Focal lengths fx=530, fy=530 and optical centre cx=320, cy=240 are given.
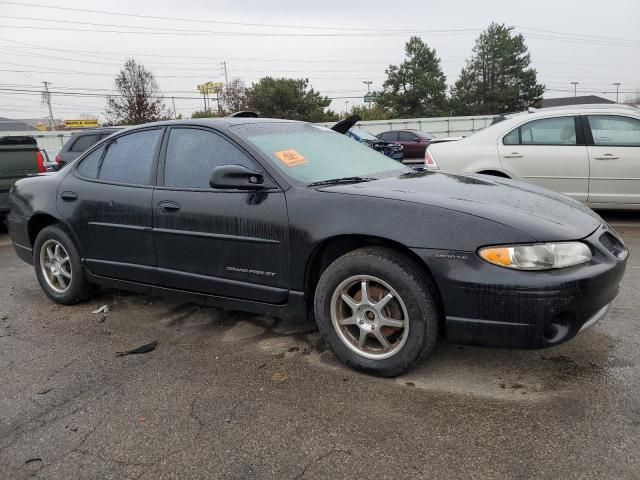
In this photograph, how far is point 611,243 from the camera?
300 cm

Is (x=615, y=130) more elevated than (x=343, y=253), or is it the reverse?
(x=615, y=130)

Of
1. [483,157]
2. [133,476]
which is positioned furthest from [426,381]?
[483,157]

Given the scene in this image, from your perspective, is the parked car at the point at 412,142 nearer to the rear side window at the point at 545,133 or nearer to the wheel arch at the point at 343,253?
the rear side window at the point at 545,133

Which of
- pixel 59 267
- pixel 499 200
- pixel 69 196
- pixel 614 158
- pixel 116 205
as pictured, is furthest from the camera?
pixel 614 158

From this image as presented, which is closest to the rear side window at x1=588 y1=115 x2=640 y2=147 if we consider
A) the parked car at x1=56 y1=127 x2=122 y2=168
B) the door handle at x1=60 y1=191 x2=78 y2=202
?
the door handle at x1=60 y1=191 x2=78 y2=202

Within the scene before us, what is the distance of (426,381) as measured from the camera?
2.91 meters

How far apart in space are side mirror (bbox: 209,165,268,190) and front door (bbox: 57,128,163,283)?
83cm

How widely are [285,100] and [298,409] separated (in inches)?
1879

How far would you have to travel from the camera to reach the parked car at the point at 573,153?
21.5ft

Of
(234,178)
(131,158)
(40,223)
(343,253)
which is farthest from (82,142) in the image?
(343,253)

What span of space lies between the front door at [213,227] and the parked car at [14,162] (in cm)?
556

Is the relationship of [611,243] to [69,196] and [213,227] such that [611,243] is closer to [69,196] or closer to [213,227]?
[213,227]

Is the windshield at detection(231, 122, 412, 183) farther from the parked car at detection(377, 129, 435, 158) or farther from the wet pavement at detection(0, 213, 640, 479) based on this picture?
the parked car at detection(377, 129, 435, 158)

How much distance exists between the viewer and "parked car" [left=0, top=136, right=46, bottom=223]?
8016 mm
